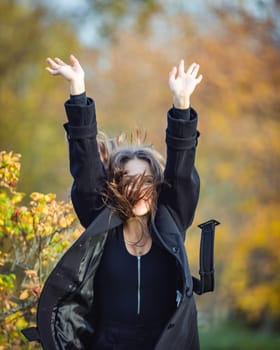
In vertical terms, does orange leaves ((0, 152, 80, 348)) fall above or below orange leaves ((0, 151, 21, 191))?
below

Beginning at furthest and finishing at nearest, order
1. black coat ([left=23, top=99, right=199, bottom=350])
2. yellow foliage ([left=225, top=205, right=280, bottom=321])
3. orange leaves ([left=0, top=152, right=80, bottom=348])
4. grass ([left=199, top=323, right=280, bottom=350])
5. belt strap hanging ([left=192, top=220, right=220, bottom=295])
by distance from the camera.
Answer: yellow foliage ([left=225, top=205, right=280, bottom=321]) < grass ([left=199, top=323, right=280, bottom=350]) < orange leaves ([left=0, top=152, right=80, bottom=348]) < belt strap hanging ([left=192, top=220, right=220, bottom=295]) < black coat ([left=23, top=99, right=199, bottom=350])

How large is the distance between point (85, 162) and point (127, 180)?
217mm

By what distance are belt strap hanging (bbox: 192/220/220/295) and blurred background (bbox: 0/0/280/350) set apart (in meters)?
6.84

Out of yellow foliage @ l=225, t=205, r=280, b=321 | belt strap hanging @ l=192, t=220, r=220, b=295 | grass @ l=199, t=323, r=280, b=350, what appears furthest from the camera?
yellow foliage @ l=225, t=205, r=280, b=321

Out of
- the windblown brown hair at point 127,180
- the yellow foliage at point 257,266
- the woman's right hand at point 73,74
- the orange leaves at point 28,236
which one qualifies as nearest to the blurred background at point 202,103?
the yellow foliage at point 257,266

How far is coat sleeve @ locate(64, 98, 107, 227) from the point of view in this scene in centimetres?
299

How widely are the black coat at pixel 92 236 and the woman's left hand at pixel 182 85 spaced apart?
0.07m

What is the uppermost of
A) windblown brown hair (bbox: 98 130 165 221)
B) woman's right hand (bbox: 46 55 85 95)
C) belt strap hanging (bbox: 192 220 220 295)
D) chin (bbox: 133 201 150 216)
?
woman's right hand (bbox: 46 55 85 95)

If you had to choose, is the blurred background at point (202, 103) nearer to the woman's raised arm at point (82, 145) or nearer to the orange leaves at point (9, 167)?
the orange leaves at point (9, 167)

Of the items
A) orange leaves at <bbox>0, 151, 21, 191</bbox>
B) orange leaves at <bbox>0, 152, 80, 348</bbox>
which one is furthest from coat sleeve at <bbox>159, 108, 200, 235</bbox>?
orange leaves at <bbox>0, 151, 21, 191</bbox>

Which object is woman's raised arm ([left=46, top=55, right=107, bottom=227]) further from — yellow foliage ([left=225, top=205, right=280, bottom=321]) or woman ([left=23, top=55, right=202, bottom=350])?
yellow foliage ([left=225, top=205, right=280, bottom=321])

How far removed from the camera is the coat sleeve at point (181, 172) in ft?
9.89

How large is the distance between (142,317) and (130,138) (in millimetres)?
896

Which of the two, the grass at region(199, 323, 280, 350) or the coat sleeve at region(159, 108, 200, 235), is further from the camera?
the grass at region(199, 323, 280, 350)
